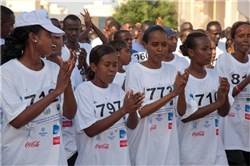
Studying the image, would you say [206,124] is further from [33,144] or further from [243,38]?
[33,144]

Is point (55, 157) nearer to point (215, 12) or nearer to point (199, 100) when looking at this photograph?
point (199, 100)

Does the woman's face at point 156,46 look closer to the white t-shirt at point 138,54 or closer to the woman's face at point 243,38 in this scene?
the woman's face at point 243,38

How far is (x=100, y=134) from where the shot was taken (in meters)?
4.97

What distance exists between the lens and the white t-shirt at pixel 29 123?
420 cm

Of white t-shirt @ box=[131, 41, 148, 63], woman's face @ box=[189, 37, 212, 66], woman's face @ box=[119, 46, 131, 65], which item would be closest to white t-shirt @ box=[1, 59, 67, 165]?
woman's face @ box=[189, 37, 212, 66]

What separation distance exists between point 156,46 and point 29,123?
166cm

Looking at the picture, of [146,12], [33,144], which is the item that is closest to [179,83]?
[33,144]

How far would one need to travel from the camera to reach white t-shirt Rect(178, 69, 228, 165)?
220 inches

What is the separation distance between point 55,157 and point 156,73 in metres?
1.43

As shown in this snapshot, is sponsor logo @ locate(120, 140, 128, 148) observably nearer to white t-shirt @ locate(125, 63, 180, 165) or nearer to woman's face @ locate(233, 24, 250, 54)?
white t-shirt @ locate(125, 63, 180, 165)

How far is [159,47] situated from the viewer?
215 inches

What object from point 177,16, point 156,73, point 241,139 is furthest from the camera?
point 177,16

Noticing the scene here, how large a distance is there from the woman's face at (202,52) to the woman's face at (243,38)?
89 cm

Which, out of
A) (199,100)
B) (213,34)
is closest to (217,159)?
(199,100)
